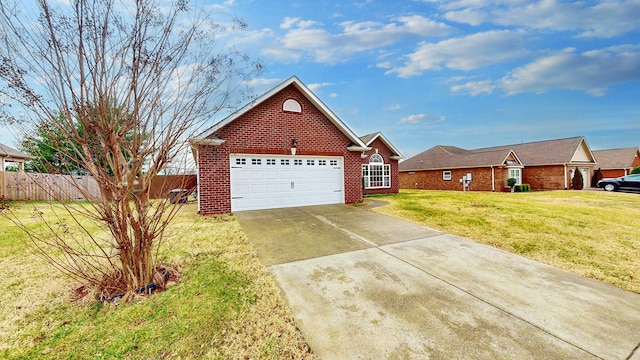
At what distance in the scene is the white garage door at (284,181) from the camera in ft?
30.6

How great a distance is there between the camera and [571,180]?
2220 cm

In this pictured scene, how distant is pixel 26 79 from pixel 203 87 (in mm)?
1938

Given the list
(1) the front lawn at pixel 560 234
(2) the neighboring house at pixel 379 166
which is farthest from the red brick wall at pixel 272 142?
(2) the neighboring house at pixel 379 166

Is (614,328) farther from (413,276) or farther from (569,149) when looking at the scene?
(569,149)

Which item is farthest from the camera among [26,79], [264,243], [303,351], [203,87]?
[264,243]

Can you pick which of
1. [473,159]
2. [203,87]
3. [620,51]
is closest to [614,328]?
Answer: [203,87]

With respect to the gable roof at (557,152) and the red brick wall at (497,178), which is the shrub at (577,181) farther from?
the gable roof at (557,152)

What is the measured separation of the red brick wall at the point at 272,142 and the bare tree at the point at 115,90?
5382mm

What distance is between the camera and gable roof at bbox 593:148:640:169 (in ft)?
87.7

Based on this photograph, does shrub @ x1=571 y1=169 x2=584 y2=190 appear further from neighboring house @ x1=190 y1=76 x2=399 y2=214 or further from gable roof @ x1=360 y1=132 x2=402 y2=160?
neighboring house @ x1=190 y1=76 x2=399 y2=214

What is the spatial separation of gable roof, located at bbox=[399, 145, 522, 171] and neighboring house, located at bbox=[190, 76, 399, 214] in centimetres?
1679

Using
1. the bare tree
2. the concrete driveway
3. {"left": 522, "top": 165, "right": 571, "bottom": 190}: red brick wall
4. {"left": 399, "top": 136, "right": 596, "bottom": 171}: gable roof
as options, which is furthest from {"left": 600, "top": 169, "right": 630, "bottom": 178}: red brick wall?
the bare tree

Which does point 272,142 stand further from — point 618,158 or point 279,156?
point 618,158

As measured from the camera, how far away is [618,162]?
27.3m
